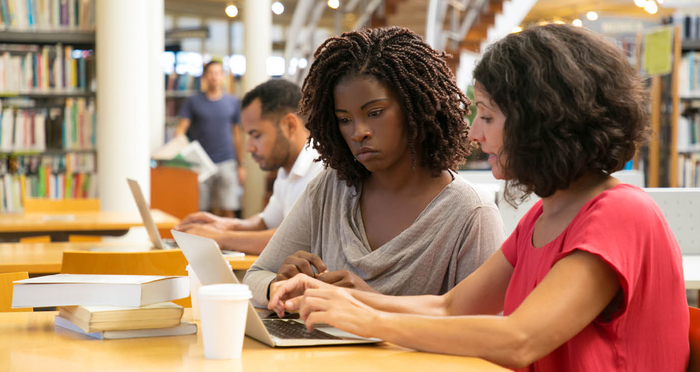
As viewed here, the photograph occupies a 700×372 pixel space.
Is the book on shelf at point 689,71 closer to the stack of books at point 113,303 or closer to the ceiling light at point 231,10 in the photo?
the stack of books at point 113,303

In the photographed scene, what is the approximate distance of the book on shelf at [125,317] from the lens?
47.7 inches

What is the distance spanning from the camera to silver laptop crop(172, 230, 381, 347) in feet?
3.65

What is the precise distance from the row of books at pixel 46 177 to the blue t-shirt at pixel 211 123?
142 centimetres

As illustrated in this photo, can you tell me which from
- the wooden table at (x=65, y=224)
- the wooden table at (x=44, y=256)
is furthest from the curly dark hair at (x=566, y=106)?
the wooden table at (x=65, y=224)

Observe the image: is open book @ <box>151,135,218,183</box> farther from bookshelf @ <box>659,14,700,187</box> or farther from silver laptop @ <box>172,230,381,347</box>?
silver laptop @ <box>172,230,381,347</box>

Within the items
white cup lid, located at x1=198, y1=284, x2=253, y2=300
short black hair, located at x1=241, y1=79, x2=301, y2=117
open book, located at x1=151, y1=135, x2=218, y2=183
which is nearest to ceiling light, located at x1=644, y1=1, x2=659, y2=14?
open book, located at x1=151, y1=135, x2=218, y2=183

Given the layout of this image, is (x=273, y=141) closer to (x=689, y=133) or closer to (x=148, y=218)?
(x=148, y=218)

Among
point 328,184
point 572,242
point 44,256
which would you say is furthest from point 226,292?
point 44,256

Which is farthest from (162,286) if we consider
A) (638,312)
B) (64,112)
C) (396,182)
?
(64,112)

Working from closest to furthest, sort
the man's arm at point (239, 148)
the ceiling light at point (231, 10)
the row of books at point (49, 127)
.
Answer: the row of books at point (49, 127)
the man's arm at point (239, 148)
the ceiling light at point (231, 10)

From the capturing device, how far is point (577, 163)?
1.18m

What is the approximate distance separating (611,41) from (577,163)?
0.23 metres

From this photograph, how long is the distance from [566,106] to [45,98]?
4.94m

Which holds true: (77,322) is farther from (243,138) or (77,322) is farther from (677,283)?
(243,138)
